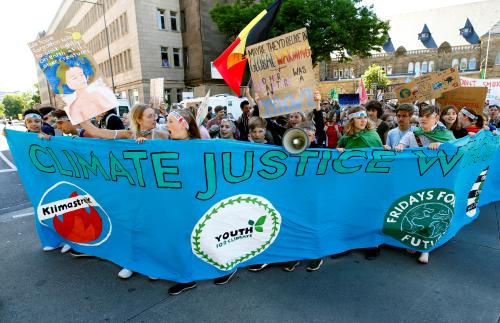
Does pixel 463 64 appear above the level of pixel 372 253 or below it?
above

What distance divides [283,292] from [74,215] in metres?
2.43

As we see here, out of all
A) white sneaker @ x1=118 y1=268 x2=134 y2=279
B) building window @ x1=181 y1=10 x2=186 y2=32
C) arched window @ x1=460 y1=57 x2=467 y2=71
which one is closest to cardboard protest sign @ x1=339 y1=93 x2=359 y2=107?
white sneaker @ x1=118 y1=268 x2=134 y2=279

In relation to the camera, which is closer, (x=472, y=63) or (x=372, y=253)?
(x=372, y=253)

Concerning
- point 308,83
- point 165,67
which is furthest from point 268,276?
point 165,67

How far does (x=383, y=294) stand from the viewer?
287 centimetres

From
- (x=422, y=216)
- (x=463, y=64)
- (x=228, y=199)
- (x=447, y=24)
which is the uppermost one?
(x=447, y=24)

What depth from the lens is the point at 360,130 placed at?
11.9ft

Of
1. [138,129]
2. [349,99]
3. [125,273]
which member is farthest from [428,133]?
[349,99]

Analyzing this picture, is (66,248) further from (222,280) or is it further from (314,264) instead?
(314,264)

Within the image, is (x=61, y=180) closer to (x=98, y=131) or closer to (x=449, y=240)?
(x=98, y=131)

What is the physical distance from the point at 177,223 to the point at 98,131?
53.7 inches

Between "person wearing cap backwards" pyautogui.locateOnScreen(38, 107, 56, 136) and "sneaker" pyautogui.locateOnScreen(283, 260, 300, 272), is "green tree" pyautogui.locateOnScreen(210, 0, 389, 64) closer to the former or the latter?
"person wearing cap backwards" pyautogui.locateOnScreen(38, 107, 56, 136)

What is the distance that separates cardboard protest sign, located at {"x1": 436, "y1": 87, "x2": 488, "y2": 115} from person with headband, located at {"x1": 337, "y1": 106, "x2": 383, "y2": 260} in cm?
252

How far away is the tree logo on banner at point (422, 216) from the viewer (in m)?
3.37
